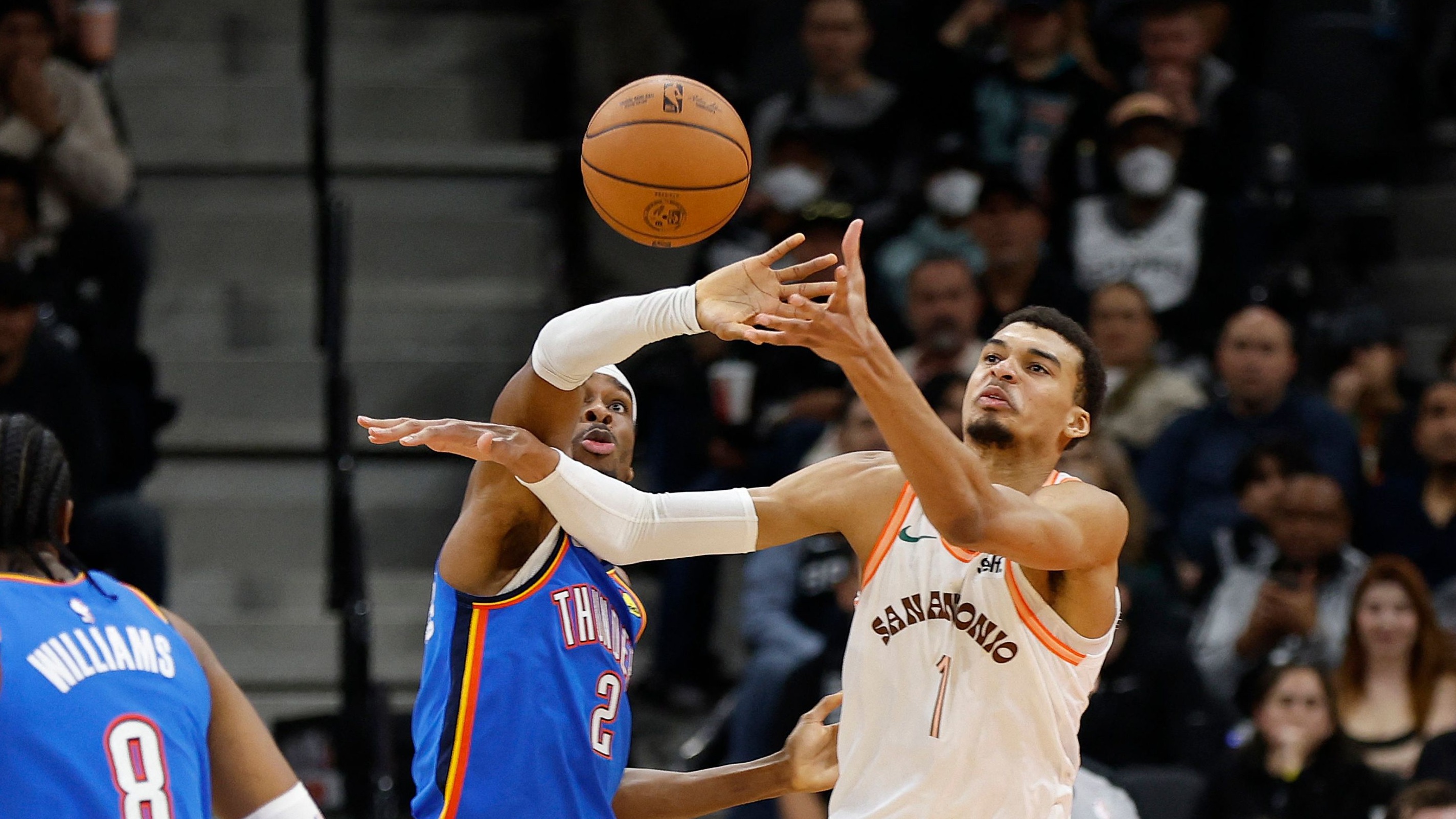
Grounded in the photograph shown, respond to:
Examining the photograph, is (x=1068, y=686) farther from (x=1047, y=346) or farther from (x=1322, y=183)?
(x=1322, y=183)

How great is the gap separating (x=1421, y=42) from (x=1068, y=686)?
824 centimetres

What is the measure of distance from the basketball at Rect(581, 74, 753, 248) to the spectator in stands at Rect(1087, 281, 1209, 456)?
4.02 m

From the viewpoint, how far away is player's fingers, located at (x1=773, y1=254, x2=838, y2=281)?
4082 mm

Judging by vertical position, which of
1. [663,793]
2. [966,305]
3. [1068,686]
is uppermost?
[966,305]

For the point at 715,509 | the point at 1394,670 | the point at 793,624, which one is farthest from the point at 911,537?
the point at 1394,670

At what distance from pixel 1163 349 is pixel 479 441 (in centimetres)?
552

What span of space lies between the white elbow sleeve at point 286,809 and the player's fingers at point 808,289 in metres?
1.45

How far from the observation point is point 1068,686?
427 cm

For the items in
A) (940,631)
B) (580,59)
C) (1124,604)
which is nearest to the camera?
(940,631)

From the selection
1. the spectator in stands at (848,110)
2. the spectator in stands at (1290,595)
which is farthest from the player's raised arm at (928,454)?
the spectator in stands at (848,110)

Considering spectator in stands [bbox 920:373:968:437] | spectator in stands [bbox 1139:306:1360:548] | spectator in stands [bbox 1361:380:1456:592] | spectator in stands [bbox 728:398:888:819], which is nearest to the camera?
spectator in stands [bbox 728:398:888:819]

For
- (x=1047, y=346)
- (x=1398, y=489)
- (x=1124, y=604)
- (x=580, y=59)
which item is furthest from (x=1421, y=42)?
(x=1047, y=346)

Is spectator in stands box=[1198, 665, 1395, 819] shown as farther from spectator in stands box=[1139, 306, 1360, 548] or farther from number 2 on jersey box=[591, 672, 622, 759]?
number 2 on jersey box=[591, 672, 622, 759]

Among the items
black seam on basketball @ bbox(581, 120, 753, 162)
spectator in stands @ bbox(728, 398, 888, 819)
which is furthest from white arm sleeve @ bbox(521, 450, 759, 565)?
spectator in stands @ bbox(728, 398, 888, 819)
